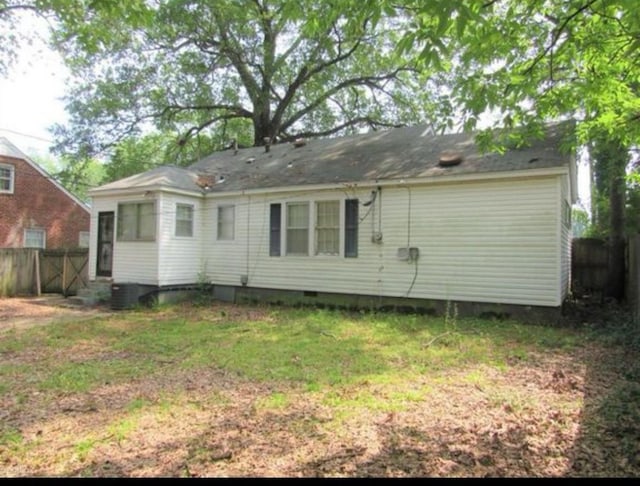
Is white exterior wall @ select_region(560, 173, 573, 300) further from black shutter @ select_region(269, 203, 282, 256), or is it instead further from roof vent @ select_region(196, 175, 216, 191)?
roof vent @ select_region(196, 175, 216, 191)

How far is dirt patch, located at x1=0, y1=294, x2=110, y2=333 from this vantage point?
9.66 meters

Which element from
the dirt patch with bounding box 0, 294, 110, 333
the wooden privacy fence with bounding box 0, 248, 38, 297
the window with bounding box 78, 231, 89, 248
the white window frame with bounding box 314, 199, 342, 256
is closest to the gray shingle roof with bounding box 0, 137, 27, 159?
the window with bounding box 78, 231, 89, 248

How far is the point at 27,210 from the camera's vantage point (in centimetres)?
2081

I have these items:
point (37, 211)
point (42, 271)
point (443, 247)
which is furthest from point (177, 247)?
point (37, 211)

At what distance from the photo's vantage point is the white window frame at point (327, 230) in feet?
38.1

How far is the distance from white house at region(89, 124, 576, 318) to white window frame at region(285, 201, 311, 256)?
3 centimetres

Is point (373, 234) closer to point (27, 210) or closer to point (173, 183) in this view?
point (173, 183)

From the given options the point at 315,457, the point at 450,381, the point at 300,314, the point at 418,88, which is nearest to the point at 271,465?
the point at 315,457

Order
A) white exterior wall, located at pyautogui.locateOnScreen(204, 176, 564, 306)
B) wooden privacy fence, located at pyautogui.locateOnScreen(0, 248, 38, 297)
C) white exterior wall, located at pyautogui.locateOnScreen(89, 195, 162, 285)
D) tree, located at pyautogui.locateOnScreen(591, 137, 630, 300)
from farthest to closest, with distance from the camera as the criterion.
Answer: wooden privacy fence, located at pyautogui.locateOnScreen(0, 248, 38, 297), white exterior wall, located at pyautogui.locateOnScreen(89, 195, 162, 285), tree, located at pyautogui.locateOnScreen(591, 137, 630, 300), white exterior wall, located at pyautogui.locateOnScreen(204, 176, 564, 306)

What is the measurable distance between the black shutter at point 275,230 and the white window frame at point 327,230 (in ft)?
3.83

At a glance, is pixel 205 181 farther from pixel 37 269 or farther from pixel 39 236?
pixel 39 236

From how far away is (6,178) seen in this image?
65.2ft

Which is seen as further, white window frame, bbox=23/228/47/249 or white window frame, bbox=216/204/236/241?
white window frame, bbox=23/228/47/249

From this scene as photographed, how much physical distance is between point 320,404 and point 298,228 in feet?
25.9
